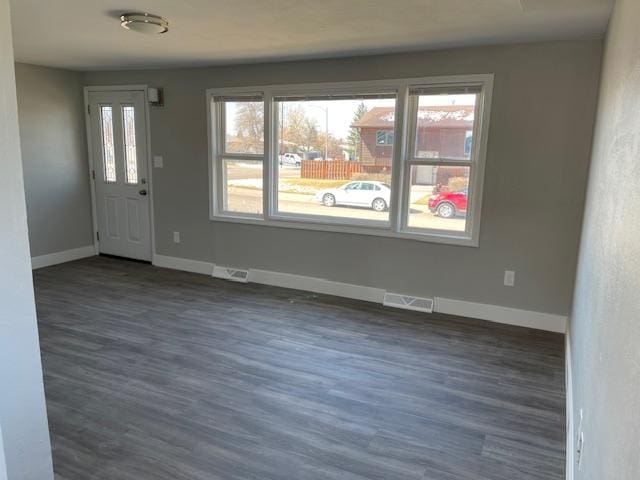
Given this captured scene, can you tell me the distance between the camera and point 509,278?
148 inches

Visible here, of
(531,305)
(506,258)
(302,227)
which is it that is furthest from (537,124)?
(302,227)

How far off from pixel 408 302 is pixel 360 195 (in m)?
1.10

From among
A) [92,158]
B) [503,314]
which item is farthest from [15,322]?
[92,158]

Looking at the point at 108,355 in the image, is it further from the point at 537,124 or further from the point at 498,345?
the point at 537,124

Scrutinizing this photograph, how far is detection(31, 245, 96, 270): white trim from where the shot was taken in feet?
17.0

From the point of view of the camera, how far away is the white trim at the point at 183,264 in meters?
5.14

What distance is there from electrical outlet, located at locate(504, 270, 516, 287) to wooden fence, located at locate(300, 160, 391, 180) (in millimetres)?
1361

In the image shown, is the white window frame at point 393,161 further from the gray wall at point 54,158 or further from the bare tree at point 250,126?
the gray wall at point 54,158

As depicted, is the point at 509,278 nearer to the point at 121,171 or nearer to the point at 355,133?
the point at 355,133

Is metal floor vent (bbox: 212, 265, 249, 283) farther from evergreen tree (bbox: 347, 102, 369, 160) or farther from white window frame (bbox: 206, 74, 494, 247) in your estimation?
evergreen tree (bbox: 347, 102, 369, 160)

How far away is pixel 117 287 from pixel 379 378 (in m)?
3.01

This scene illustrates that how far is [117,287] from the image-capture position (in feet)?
15.0

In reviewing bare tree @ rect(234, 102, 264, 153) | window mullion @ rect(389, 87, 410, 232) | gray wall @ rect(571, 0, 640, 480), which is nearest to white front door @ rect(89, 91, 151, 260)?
bare tree @ rect(234, 102, 264, 153)

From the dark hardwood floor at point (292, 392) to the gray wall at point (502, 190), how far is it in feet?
1.24
